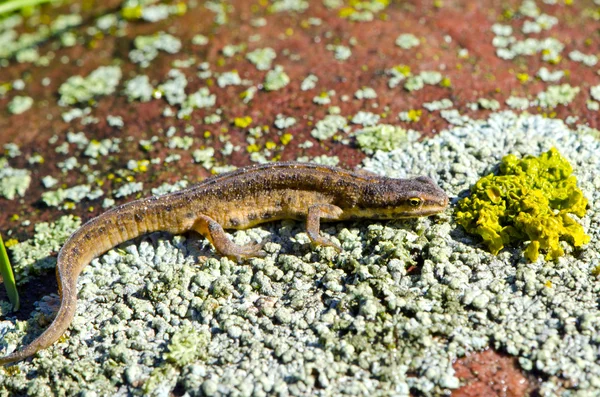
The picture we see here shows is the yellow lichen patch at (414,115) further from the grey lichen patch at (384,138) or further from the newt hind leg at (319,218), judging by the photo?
the newt hind leg at (319,218)

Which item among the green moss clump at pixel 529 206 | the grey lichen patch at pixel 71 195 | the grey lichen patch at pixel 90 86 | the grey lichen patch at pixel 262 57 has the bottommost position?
the grey lichen patch at pixel 71 195

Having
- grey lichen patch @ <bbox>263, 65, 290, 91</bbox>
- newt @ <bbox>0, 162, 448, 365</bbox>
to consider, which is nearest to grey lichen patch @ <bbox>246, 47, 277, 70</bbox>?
grey lichen patch @ <bbox>263, 65, 290, 91</bbox>

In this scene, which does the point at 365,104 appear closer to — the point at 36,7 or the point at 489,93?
the point at 489,93

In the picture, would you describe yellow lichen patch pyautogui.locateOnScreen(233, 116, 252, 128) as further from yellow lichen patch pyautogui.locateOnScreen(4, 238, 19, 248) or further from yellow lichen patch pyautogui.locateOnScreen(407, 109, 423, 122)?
yellow lichen patch pyautogui.locateOnScreen(4, 238, 19, 248)

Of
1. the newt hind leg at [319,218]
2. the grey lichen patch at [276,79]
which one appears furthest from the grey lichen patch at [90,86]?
the newt hind leg at [319,218]

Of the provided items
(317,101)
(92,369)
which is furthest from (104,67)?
(92,369)

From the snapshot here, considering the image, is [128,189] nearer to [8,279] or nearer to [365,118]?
[8,279]

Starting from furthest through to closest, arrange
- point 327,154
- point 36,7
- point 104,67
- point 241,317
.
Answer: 1. point 36,7
2. point 104,67
3. point 327,154
4. point 241,317

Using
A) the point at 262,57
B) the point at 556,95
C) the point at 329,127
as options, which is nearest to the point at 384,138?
the point at 329,127
